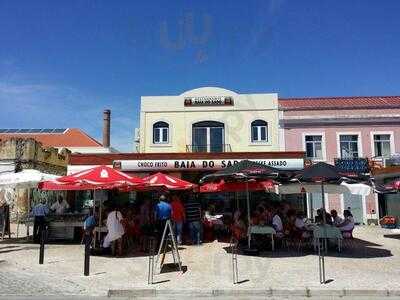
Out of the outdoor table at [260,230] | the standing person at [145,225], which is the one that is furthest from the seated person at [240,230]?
the standing person at [145,225]

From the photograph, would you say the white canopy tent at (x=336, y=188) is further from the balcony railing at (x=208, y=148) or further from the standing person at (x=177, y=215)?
the balcony railing at (x=208, y=148)

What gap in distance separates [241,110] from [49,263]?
2236 cm

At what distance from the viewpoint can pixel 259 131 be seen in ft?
107

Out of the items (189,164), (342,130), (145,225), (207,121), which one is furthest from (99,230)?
(342,130)

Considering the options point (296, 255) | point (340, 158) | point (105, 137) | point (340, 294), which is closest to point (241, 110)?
point (340, 158)

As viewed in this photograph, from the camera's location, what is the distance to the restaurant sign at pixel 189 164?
74.0 ft

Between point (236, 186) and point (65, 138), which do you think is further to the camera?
point (65, 138)

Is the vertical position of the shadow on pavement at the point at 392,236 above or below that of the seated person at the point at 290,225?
below

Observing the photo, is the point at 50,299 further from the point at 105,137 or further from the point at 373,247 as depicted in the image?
the point at 105,137

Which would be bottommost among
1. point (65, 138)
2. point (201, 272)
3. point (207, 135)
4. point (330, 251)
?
point (201, 272)

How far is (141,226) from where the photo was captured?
17.5 m

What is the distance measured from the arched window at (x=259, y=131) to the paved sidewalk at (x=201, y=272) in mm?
17757

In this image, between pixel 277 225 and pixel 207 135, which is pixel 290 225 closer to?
pixel 277 225

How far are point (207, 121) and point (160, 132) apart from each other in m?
3.39
